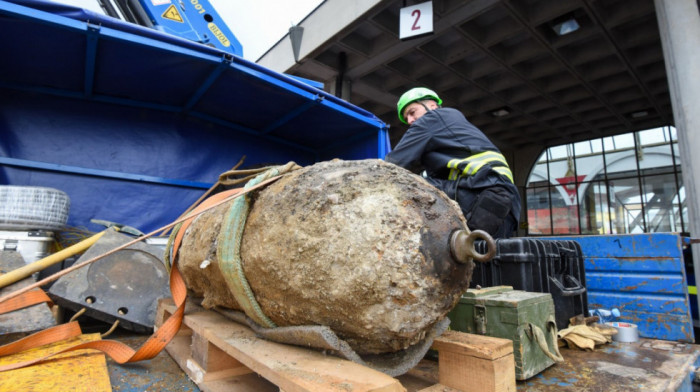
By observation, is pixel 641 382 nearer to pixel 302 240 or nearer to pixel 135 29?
pixel 302 240

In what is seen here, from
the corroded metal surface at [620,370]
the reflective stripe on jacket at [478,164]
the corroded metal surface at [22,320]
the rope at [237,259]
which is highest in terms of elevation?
the reflective stripe on jacket at [478,164]

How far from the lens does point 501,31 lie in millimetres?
6895

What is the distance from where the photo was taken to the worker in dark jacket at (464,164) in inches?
93.1

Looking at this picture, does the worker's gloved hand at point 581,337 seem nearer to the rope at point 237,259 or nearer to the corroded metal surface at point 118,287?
the rope at point 237,259

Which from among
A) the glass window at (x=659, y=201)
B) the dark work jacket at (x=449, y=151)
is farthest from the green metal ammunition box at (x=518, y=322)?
the glass window at (x=659, y=201)

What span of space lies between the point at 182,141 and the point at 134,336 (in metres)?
2.56

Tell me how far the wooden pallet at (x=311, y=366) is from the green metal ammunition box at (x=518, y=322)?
1.02ft

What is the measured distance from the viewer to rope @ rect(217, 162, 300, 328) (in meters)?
1.33

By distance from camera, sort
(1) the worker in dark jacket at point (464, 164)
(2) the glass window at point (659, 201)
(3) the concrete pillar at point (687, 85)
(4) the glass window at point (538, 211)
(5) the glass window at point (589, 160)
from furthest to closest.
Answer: (4) the glass window at point (538, 211), (5) the glass window at point (589, 160), (2) the glass window at point (659, 201), (3) the concrete pillar at point (687, 85), (1) the worker in dark jacket at point (464, 164)

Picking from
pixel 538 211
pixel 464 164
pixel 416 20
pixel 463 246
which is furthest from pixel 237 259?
pixel 538 211

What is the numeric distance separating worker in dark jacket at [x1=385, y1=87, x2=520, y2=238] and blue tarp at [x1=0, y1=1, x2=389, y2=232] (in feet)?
5.22

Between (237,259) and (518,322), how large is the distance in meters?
1.21

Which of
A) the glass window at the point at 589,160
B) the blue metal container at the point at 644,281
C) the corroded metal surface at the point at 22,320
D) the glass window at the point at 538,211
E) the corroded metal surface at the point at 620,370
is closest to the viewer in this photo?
the corroded metal surface at the point at 620,370

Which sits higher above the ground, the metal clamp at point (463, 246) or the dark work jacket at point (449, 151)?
the dark work jacket at point (449, 151)
